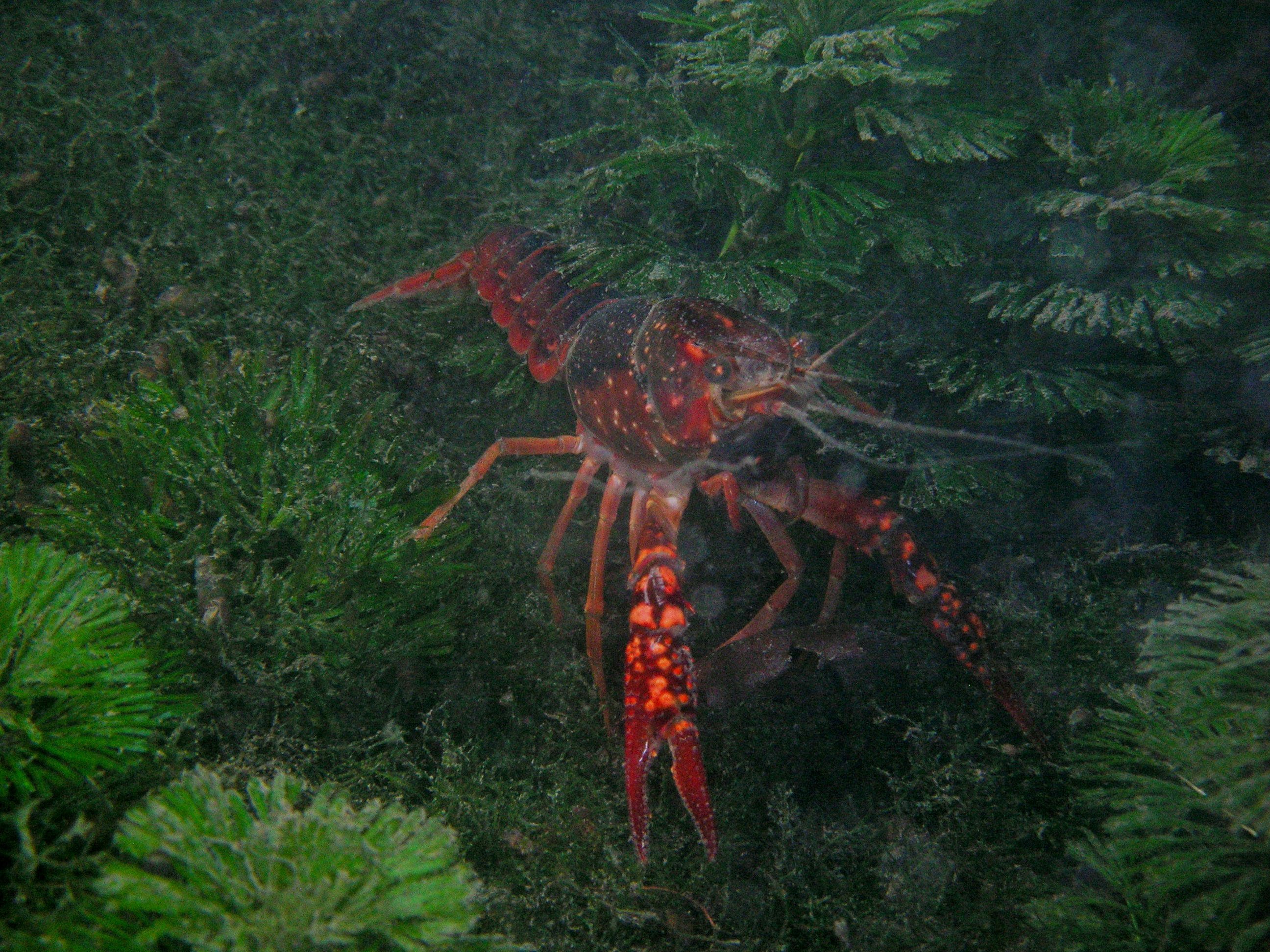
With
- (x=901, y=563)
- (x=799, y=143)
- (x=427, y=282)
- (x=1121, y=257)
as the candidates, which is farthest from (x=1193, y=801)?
(x=427, y=282)

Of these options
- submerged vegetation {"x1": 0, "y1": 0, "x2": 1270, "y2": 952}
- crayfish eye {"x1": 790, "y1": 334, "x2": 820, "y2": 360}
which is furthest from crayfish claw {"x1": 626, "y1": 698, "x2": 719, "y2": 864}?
crayfish eye {"x1": 790, "y1": 334, "x2": 820, "y2": 360}

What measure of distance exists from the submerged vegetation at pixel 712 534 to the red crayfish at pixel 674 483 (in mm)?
199

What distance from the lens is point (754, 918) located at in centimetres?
212

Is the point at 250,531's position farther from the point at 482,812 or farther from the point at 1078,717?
the point at 1078,717

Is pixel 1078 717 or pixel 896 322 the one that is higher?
pixel 896 322

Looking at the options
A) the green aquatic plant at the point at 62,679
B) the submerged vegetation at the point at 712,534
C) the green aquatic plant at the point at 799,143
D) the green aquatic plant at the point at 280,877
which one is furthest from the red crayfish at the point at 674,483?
the green aquatic plant at the point at 62,679

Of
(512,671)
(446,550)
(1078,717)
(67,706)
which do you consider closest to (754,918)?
(512,671)

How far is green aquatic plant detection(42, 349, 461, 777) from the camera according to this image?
2.06 metres

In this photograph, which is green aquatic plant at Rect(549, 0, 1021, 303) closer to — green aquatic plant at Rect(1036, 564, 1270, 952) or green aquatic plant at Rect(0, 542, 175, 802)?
green aquatic plant at Rect(1036, 564, 1270, 952)

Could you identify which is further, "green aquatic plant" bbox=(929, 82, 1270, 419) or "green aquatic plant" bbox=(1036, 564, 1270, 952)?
"green aquatic plant" bbox=(929, 82, 1270, 419)

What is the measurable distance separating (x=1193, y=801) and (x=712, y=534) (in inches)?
84.1

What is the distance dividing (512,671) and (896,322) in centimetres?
247

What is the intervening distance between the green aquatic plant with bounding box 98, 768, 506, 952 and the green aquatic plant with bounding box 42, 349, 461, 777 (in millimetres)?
851

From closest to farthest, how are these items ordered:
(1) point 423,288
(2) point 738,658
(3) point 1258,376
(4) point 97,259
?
(3) point 1258,376
(2) point 738,658
(4) point 97,259
(1) point 423,288
